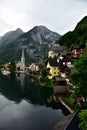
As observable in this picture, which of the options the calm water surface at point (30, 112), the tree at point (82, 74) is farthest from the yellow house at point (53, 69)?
the tree at point (82, 74)

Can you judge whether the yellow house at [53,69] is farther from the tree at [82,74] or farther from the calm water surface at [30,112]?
the tree at [82,74]

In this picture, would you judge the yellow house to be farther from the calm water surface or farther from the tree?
the tree

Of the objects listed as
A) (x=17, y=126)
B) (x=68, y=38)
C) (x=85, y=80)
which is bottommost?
(x=17, y=126)

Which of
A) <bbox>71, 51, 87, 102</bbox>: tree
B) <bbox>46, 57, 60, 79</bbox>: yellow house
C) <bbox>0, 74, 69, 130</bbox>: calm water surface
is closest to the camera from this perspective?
<bbox>71, 51, 87, 102</bbox>: tree

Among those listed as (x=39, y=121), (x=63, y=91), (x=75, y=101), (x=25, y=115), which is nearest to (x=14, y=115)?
(x=25, y=115)

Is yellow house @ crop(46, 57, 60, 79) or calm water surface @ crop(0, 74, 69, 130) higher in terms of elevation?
yellow house @ crop(46, 57, 60, 79)

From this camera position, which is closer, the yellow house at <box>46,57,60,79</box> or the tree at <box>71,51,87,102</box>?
the tree at <box>71,51,87,102</box>

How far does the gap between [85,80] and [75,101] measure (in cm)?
1989

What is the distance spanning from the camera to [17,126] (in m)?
54.2

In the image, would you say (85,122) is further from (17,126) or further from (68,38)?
(68,38)

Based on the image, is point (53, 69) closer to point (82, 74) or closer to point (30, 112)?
point (30, 112)

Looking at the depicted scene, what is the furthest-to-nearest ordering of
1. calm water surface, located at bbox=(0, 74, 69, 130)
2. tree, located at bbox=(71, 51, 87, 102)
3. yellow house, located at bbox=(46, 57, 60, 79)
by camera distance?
yellow house, located at bbox=(46, 57, 60, 79), calm water surface, located at bbox=(0, 74, 69, 130), tree, located at bbox=(71, 51, 87, 102)

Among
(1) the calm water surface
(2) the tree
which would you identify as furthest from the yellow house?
(2) the tree

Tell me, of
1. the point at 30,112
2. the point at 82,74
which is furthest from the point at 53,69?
the point at 82,74
